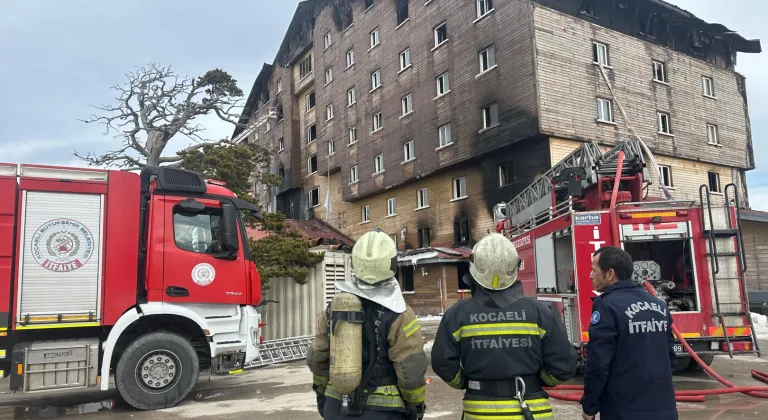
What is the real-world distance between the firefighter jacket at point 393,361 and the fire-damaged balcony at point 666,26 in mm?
19983

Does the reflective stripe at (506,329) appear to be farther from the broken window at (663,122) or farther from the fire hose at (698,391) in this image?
the broken window at (663,122)

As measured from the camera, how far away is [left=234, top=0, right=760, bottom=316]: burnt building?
20047 millimetres

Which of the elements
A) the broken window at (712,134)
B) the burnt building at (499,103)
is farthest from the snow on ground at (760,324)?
the broken window at (712,134)

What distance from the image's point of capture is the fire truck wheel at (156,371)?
681cm

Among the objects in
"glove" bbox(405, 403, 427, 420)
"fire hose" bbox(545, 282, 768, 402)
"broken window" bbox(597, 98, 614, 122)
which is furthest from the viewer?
"broken window" bbox(597, 98, 614, 122)

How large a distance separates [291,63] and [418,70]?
633 inches

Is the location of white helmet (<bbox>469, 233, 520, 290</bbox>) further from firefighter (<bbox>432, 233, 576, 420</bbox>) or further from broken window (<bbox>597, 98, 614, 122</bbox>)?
broken window (<bbox>597, 98, 614, 122</bbox>)

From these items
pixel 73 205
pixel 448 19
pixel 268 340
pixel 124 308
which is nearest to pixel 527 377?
pixel 124 308

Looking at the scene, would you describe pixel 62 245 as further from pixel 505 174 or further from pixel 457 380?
pixel 505 174

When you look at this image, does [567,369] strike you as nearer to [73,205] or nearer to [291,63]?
[73,205]

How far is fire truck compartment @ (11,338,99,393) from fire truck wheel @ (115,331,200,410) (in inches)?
13.8

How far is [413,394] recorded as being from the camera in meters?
2.93

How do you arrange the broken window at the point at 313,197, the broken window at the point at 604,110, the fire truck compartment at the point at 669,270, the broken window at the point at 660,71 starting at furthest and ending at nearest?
the broken window at the point at 313,197 < the broken window at the point at 660,71 < the broken window at the point at 604,110 < the fire truck compartment at the point at 669,270

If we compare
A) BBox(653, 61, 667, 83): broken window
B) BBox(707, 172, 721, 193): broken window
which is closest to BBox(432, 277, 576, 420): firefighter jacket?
BBox(653, 61, 667, 83): broken window
